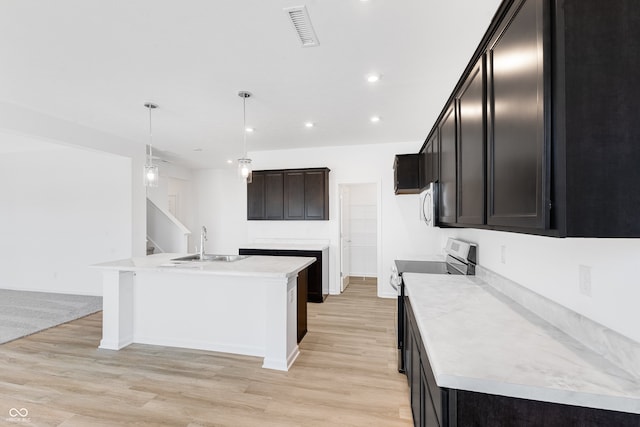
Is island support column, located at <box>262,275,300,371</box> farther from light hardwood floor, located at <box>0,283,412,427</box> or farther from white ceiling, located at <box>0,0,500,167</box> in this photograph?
white ceiling, located at <box>0,0,500,167</box>

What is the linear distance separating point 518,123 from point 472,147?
0.58 meters

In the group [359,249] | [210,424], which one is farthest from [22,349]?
[359,249]

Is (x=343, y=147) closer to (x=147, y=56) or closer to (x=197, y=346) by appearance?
(x=147, y=56)

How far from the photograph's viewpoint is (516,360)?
1086 mm

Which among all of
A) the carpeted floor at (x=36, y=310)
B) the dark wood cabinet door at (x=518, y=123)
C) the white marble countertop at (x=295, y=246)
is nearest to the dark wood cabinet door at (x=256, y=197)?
the white marble countertop at (x=295, y=246)

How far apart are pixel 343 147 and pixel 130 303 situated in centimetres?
399

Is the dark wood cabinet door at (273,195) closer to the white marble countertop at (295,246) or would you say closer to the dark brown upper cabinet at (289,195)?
the dark brown upper cabinet at (289,195)

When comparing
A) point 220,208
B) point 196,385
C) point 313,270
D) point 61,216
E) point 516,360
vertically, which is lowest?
point 196,385

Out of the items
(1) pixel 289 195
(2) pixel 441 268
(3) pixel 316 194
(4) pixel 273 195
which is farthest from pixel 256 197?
(2) pixel 441 268

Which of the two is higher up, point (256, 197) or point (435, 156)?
point (435, 156)

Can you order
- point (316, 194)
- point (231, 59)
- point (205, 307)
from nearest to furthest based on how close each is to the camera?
1. point (231, 59)
2. point (205, 307)
3. point (316, 194)

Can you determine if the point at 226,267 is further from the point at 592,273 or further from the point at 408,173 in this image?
the point at 408,173

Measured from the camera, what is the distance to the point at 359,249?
693 cm

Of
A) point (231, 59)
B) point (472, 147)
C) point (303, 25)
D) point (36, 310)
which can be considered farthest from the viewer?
point (36, 310)
